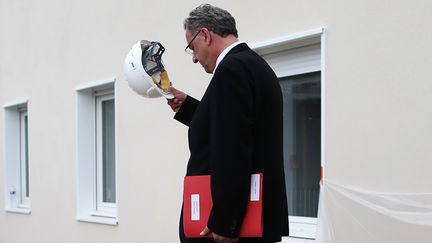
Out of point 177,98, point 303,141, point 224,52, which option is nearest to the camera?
point 224,52

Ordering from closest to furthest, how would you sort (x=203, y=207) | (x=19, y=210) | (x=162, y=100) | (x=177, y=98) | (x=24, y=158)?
(x=203, y=207), (x=177, y=98), (x=162, y=100), (x=19, y=210), (x=24, y=158)

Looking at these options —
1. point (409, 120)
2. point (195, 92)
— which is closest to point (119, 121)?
point (195, 92)

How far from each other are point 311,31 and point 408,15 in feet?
2.27

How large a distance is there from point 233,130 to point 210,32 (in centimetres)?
50

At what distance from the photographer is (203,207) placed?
2115mm

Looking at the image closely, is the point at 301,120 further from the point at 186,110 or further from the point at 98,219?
the point at 98,219

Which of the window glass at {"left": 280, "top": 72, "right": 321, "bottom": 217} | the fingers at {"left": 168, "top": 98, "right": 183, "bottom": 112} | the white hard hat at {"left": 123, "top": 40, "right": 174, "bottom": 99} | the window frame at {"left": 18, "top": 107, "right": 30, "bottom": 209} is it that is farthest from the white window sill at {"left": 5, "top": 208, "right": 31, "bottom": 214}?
the fingers at {"left": 168, "top": 98, "right": 183, "bottom": 112}

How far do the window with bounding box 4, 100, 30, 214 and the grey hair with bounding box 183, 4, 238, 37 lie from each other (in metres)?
6.39

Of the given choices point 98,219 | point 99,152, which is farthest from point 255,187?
point 99,152

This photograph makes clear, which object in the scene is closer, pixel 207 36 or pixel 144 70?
pixel 207 36

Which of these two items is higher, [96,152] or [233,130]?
[233,130]

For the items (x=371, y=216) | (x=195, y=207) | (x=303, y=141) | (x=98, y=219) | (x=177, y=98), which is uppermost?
(x=177, y=98)

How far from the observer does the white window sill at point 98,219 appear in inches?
218

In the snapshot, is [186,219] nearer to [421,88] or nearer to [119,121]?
[421,88]
